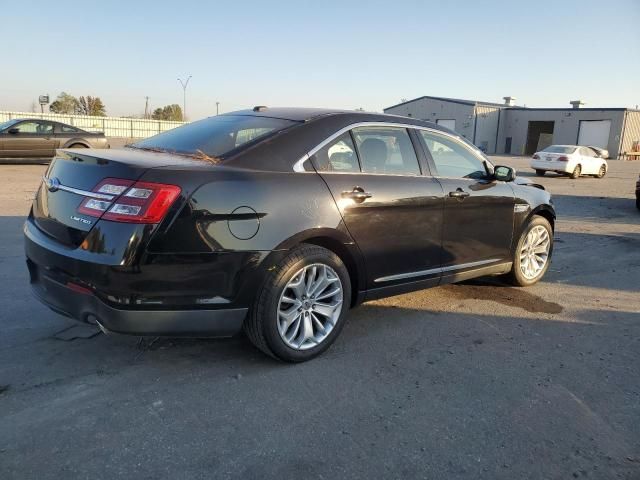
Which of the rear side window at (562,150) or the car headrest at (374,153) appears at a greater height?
the rear side window at (562,150)

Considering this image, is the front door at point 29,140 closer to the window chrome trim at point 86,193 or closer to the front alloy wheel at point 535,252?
the window chrome trim at point 86,193

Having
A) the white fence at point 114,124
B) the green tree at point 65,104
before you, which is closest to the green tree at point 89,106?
the green tree at point 65,104

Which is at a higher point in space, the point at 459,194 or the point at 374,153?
the point at 374,153

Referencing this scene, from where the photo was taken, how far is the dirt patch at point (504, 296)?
16.6ft

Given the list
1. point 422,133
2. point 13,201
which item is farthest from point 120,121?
point 422,133

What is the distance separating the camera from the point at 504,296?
5379 millimetres

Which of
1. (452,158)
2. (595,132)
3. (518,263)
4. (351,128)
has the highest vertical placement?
(595,132)

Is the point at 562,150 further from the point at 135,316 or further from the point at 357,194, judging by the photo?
the point at 135,316

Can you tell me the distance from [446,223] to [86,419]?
119 inches

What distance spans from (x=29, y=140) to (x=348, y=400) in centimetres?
1581

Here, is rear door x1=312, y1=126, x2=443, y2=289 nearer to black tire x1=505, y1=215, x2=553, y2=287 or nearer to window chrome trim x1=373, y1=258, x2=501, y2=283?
window chrome trim x1=373, y1=258, x2=501, y2=283

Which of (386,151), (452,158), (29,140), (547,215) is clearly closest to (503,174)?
(452,158)

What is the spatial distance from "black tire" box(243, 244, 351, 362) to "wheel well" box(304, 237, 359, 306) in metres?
0.06

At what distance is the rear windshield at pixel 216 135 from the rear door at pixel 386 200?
1.49 ft
